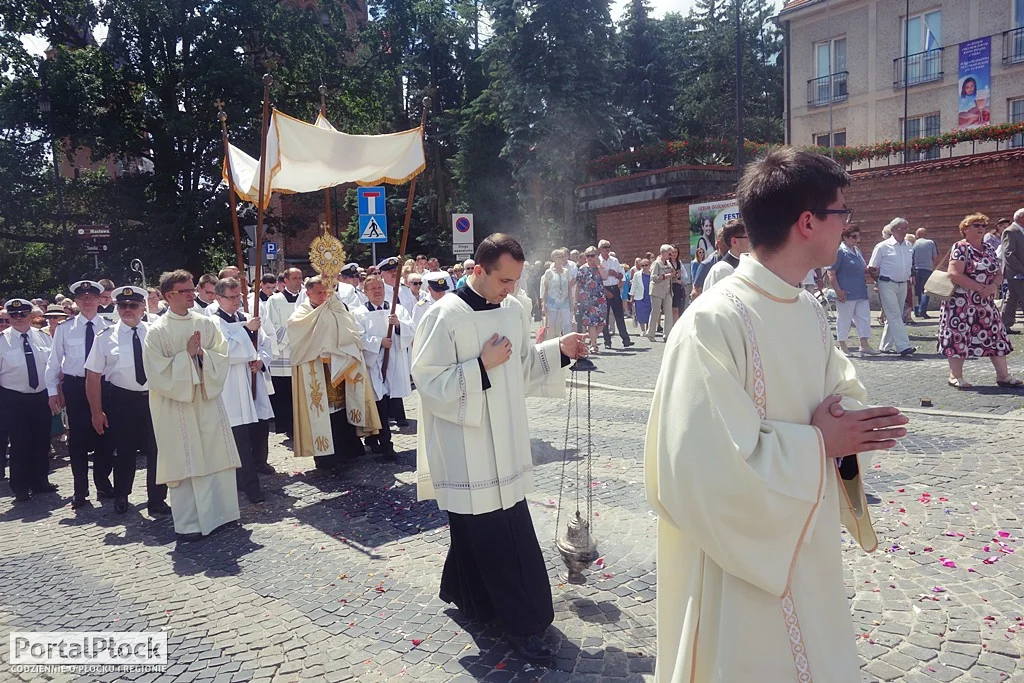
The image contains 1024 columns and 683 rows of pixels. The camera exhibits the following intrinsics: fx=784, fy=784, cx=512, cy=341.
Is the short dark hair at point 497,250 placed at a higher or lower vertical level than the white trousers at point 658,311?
higher

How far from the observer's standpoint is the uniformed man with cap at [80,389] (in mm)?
7680

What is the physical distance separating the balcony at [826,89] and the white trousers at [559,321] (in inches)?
747

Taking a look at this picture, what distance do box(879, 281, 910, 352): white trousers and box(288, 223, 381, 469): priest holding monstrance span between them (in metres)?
8.03

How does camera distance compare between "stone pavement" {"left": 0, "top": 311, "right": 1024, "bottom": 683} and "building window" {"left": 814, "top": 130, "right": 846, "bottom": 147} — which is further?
"building window" {"left": 814, "top": 130, "right": 846, "bottom": 147}

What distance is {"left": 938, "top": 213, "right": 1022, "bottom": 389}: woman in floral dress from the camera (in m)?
8.84

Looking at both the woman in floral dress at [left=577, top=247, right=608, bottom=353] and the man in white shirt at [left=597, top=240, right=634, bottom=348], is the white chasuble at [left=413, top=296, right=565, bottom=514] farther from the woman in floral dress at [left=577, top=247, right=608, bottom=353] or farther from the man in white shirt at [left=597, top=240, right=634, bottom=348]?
the man in white shirt at [left=597, top=240, right=634, bottom=348]

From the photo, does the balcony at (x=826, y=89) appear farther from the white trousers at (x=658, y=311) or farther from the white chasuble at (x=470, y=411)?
the white chasuble at (x=470, y=411)

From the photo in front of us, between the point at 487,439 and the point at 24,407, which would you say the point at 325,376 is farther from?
the point at 487,439

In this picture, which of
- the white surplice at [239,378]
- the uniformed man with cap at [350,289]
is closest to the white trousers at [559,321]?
the uniformed man with cap at [350,289]

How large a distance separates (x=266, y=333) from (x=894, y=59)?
26.2 meters

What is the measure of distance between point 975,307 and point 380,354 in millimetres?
6891

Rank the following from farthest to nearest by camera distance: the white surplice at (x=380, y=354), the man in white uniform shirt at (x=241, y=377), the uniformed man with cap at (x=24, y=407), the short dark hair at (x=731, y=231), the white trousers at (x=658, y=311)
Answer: the white trousers at (x=658, y=311) → the white surplice at (x=380, y=354) → the uniformed man with cap at (x=24, y=407) → the man in white uniform shirt at (x=241, y=377) → the short dark hair at (x=731, y=231)

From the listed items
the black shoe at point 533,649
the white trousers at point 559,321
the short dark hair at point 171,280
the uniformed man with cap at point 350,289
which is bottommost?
the black shoe at point 533,649

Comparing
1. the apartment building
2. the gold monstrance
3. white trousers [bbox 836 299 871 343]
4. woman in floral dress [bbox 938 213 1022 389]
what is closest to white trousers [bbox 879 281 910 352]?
white trousers [bbox 836 299 871 343]
